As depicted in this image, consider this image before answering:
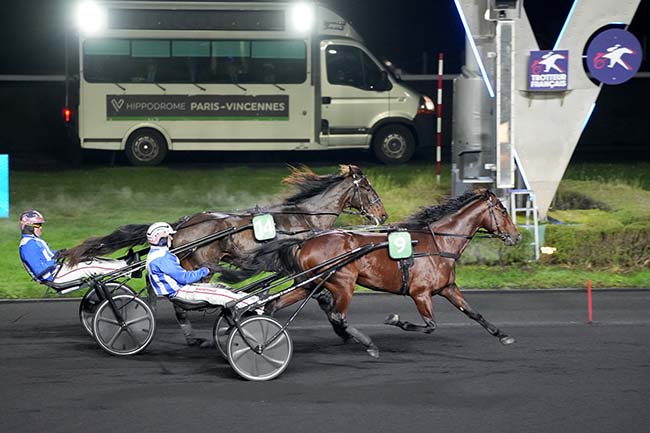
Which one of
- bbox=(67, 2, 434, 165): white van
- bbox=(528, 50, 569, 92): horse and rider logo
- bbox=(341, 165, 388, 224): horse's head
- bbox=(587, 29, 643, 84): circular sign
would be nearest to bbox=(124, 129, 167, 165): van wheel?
bbox=(67, 2, 434, 165): white van

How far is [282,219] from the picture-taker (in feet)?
37.0

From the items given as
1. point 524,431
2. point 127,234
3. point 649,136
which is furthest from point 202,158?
point 524,431

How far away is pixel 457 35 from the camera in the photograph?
96.1 feet

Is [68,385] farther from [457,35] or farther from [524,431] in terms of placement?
[457,35]

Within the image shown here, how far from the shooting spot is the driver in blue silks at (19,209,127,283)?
10.0 metres

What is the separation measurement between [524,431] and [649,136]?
792 inches

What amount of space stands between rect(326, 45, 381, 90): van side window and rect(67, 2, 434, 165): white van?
19mm

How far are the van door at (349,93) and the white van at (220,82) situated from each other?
0.06 feet

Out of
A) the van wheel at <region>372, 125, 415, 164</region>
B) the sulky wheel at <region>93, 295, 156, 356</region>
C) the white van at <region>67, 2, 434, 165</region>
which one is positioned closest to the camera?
the sulky wheel at <region>93, 295, 156, 356</region>

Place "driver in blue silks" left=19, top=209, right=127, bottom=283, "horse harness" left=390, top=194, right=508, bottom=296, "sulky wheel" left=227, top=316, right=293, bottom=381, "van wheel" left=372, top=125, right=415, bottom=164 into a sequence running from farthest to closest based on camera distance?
"van wheel" left=372, top=125, right=415, bottom=164, "driver in blue silks" left=19, top=209, right=127, bottom=283, "horse harness" left=390, top=194, right=508, bottom=296, "sulky wheel" left=227, top=316, right=293, bottom=381

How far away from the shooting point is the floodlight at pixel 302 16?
22.1 metres

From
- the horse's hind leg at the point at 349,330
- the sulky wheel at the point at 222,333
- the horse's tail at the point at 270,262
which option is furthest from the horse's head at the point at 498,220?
the sulky wheel at the point at 222,333

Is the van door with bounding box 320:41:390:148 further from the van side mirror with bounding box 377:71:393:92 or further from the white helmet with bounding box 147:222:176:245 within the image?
the white helmet with bounding box 147:222:176:245

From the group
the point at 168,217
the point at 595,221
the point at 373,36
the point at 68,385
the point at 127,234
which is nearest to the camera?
the point at 68,385
